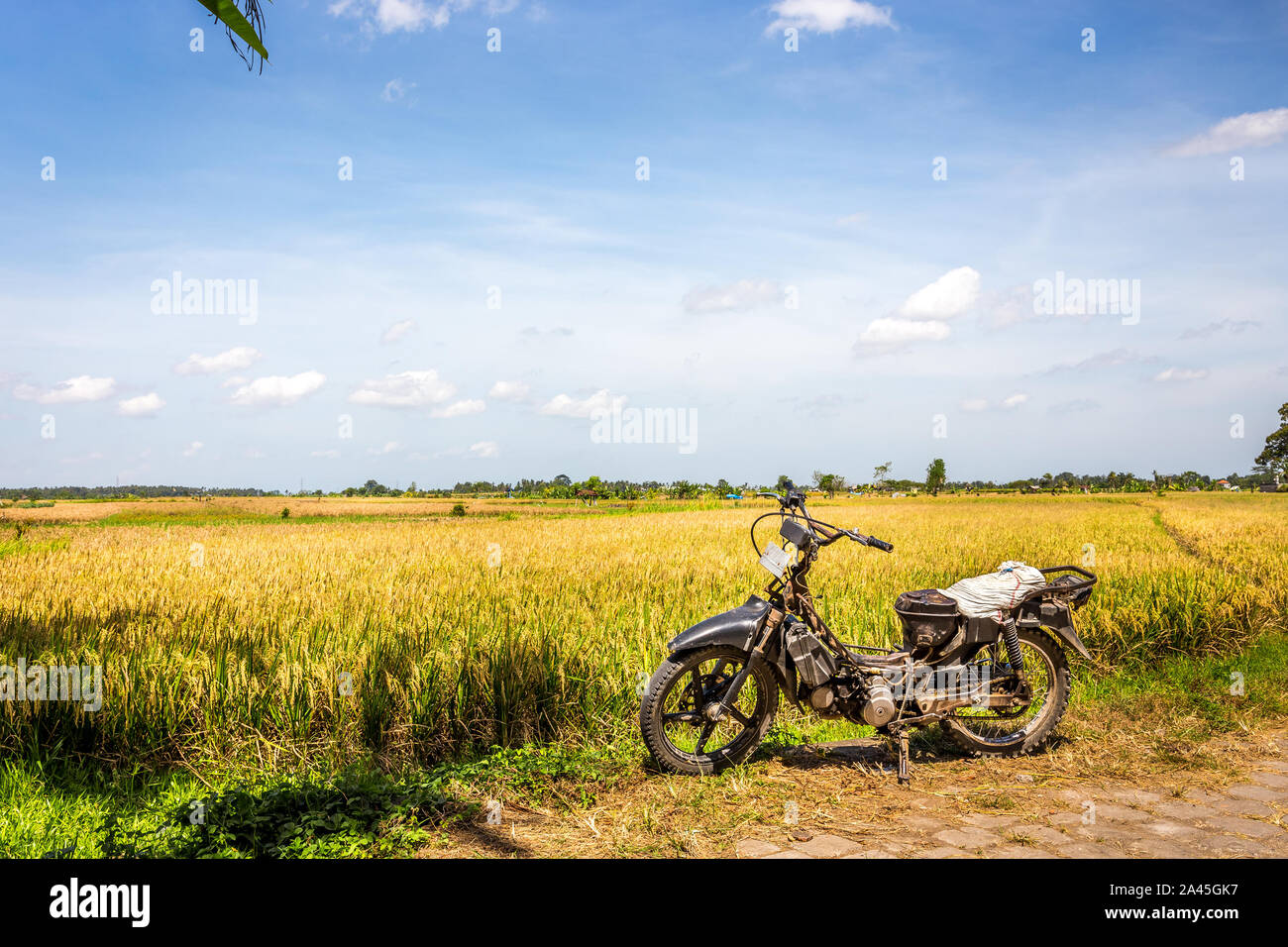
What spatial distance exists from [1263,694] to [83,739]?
999 centimetres

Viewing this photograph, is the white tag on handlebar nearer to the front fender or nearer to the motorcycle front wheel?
the front fender

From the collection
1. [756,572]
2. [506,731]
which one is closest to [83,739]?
[506,731]

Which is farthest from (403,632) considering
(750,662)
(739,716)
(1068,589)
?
(1068,589)

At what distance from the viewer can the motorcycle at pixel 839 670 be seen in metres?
4.78

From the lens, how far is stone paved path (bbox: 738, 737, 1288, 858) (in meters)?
3.85

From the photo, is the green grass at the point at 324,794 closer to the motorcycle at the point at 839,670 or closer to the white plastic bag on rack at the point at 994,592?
the motorcycle at the point at 839,670

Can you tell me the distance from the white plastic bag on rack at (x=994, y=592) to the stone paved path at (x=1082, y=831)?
3.82 ft

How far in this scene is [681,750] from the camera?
16.1ft

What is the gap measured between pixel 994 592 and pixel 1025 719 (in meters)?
1.16

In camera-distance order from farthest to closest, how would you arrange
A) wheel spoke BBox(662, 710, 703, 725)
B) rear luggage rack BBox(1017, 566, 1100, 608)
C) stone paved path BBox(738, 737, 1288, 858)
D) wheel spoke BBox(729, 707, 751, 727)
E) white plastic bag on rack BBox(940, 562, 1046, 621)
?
rear luggage rack BBox(1017, 566, 1100, 608) → white plastic bag on rack BBox(940, 562, 1046, 621) → wheel spoke BBox(729, 707, 751, 727) → wheel spoke BBox(662, 710, 703, 725) → stone paved path BBox(738, 737, 1288, 858)

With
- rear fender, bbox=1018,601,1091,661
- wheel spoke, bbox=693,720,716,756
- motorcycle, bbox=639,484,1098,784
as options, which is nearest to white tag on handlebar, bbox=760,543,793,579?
motorcycle, bbox=639,484,1098,784

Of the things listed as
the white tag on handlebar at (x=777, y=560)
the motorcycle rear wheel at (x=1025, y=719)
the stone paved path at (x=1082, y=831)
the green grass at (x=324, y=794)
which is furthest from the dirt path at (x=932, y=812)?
the white tag on handlebar at (x=777, y=560)

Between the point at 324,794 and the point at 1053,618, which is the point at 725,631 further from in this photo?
the point at 1053,618
